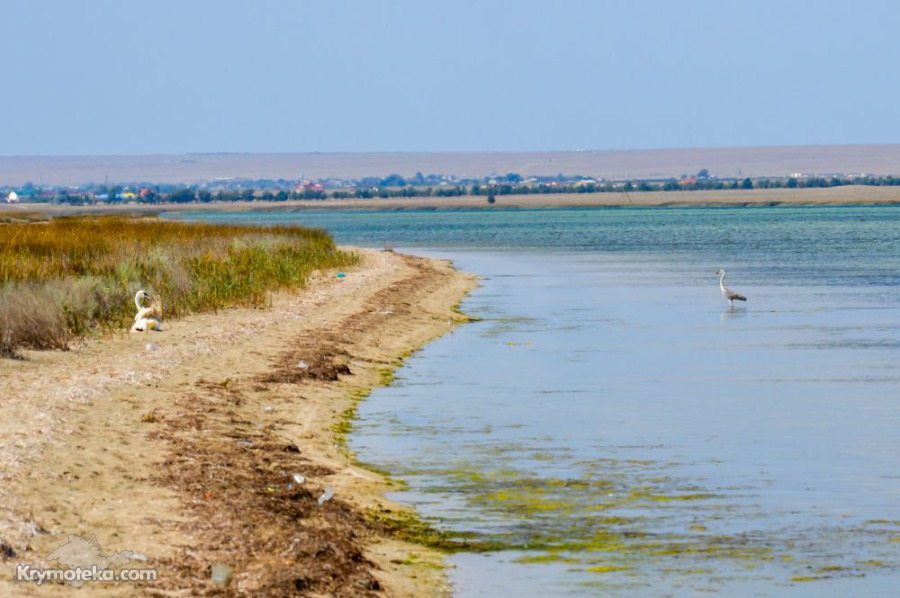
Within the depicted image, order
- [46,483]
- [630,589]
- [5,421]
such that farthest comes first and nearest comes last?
[5,421]
[46,483]
[630,589]

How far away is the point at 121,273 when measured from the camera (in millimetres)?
24797

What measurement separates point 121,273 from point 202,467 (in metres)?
13.7

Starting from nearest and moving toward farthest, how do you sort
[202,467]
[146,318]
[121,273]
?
[202,467], [146,318], [121,273]

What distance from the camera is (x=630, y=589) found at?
9.19m

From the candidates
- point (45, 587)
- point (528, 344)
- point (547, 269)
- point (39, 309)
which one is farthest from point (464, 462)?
point (547, 269)

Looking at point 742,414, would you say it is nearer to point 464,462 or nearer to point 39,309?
point 464,462

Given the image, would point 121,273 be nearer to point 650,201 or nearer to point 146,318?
point 146,318

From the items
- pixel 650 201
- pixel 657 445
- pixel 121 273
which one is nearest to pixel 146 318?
pixel 121 273

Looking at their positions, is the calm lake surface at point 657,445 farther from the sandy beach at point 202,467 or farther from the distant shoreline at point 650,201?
the distant shoreline at point 650,201

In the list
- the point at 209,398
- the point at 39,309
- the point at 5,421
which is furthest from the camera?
the point at 39,309

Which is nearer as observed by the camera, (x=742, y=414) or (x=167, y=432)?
(x=167, y=432)

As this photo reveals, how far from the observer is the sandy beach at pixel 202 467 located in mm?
8875

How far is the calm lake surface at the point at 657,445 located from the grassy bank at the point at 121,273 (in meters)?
3.97

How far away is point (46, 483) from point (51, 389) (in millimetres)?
4060
